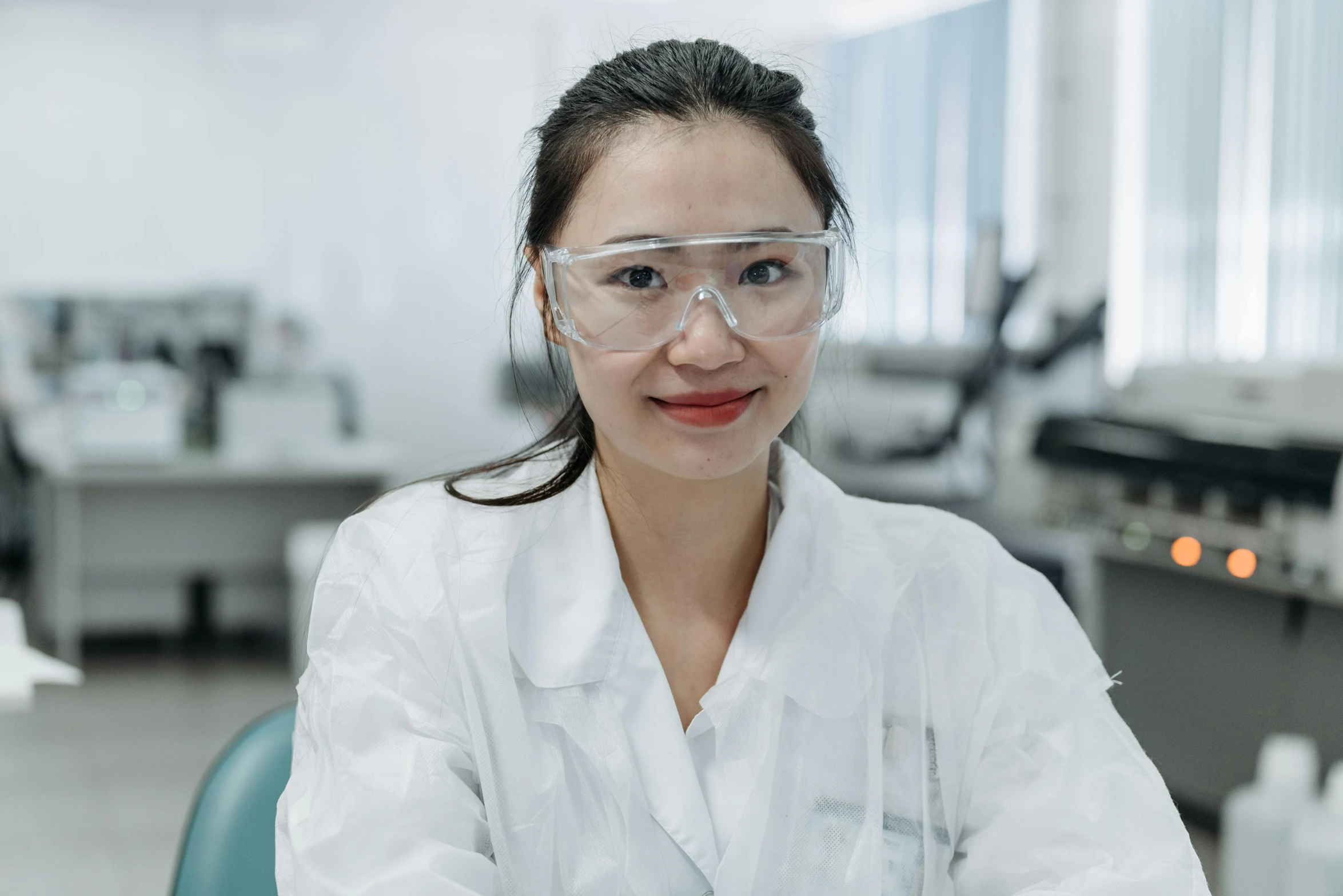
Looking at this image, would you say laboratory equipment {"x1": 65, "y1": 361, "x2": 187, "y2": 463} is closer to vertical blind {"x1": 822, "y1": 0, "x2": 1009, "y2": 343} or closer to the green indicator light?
vertical blind {"x1": 822, "y1": 0, "x2": 1009, "y2": 343}

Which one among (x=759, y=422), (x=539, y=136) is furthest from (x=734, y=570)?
(x=539, y=136)

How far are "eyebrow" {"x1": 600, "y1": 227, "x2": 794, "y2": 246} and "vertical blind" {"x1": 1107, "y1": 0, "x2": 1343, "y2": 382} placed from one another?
2803mm

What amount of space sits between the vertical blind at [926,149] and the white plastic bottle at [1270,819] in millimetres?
3246

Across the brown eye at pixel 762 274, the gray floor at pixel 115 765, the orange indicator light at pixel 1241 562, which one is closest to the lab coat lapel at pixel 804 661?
the brown eye at pixel 762 274

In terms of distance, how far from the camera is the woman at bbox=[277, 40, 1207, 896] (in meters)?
0.97

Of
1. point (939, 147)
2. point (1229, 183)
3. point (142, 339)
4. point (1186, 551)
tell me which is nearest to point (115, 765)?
point (142, 339)

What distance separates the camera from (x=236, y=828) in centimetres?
104

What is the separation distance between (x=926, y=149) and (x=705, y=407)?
5.21 metres

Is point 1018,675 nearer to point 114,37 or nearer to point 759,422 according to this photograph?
point 759,422

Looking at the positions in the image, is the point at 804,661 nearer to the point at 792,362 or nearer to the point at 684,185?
the point at 792,362

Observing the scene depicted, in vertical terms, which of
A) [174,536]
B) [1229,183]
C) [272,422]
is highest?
[1229,183]

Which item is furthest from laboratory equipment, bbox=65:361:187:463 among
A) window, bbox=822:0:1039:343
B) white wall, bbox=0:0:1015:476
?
window, bbox=822:0:1039:343

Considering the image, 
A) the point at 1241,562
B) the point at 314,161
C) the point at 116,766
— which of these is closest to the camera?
the point at 1241,562

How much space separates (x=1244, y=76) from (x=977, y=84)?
5.47 feet
